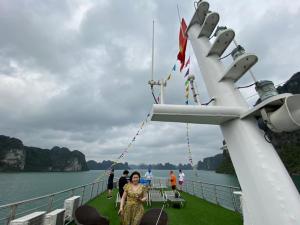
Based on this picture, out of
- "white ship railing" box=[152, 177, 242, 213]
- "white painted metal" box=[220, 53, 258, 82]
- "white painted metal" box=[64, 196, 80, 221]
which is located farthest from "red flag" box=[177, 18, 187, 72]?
"white painted metal" box=[64, 196, 80, 221]

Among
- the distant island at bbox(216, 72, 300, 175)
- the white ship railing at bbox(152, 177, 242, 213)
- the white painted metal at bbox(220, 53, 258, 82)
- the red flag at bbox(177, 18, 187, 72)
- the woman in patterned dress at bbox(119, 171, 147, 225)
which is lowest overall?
the woman in patterned dress at bbox(119, 171, 147, 225)

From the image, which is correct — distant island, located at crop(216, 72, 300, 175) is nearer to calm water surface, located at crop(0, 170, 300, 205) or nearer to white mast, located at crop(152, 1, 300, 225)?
calm water surface, located at crop(0, 170, 300, 205)

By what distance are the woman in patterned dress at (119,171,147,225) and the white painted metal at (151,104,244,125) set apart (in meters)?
1.22

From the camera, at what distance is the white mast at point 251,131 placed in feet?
8.61

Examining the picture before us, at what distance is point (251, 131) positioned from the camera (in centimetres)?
321

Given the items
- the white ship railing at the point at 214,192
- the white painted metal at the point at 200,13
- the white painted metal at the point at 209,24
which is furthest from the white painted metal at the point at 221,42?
the white ship railing at the point at 214,192

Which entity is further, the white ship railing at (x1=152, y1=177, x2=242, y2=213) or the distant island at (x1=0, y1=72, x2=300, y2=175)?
the distant island at (x1=0, y1=72, x2=300, y2=175)

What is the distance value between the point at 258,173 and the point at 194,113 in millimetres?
1218

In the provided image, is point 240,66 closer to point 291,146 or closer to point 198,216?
point 198,216

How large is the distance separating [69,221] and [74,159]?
168890 mm

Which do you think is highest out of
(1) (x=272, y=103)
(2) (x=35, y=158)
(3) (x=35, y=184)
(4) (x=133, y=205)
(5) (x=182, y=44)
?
(2) (x=35, y=158)

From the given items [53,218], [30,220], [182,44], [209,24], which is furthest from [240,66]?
[53,218]

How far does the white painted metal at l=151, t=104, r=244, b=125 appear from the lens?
3.17m

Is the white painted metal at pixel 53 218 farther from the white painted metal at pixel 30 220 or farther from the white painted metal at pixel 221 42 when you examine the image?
the white painted metal at pixel 221 42
